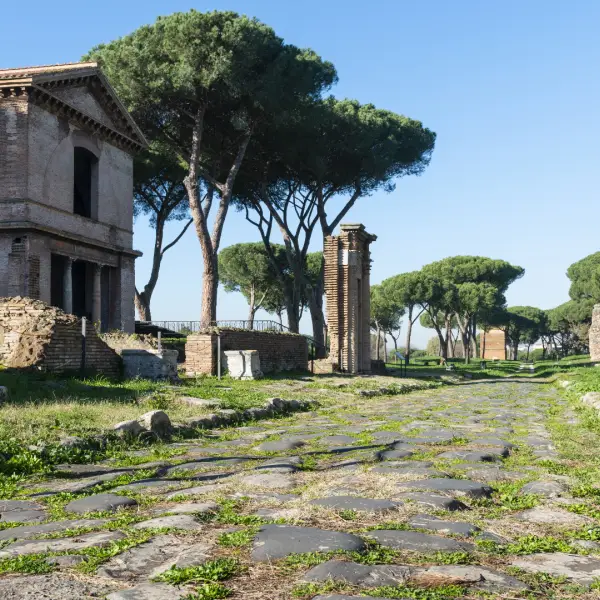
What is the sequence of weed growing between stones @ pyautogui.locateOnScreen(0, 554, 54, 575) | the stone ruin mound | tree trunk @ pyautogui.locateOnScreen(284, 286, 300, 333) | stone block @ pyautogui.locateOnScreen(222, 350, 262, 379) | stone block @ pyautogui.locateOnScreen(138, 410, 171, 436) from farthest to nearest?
tree trunk @ pyautogui.locateOnScreen(284, 286, 300, 333) < stone block @ pyautogui.locateOnScreen(222, 350, 262, 379) < the stone ruin mound < stone block @ pyautogui.locateOnScreen(138, 410, 171, 436) < weed growing between stones @ pyautogui.locateOnScreen(0, 554, 54, 575)

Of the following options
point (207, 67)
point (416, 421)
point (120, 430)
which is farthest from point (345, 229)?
point (120, 430)

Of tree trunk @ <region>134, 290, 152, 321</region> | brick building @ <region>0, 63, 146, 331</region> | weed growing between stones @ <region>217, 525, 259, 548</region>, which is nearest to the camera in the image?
weed growing between stones @ <region>217, 525, 259, 548</region>

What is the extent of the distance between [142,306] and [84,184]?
6995 mm

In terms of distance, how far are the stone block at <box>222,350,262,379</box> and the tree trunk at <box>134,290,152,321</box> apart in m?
14.5

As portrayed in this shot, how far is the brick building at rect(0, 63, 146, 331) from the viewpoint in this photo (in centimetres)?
2080

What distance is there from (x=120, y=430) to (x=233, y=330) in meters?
10.9

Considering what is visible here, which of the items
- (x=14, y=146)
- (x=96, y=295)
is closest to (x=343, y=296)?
(x=96, y=295)

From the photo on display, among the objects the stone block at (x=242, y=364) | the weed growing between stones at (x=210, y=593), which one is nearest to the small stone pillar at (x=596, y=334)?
the stone block at (x=242, y=364)

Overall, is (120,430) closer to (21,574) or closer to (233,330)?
(21,574)

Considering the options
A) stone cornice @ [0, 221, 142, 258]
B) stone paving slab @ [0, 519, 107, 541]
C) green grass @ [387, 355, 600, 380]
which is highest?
stone cornice @ [0, 221, 142, 258]

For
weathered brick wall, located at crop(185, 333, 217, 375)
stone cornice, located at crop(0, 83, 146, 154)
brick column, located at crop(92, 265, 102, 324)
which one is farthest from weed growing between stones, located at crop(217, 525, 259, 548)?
brick column, located at crop(92, 265, 102, 324)

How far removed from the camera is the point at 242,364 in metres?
16.3

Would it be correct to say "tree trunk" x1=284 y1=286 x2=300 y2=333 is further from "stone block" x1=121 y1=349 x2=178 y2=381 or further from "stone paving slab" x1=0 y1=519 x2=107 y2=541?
"stone paving slab" x1=0 y1=519 x2=107 y2=541

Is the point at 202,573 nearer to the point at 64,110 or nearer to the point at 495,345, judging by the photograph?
the point at 64,110
